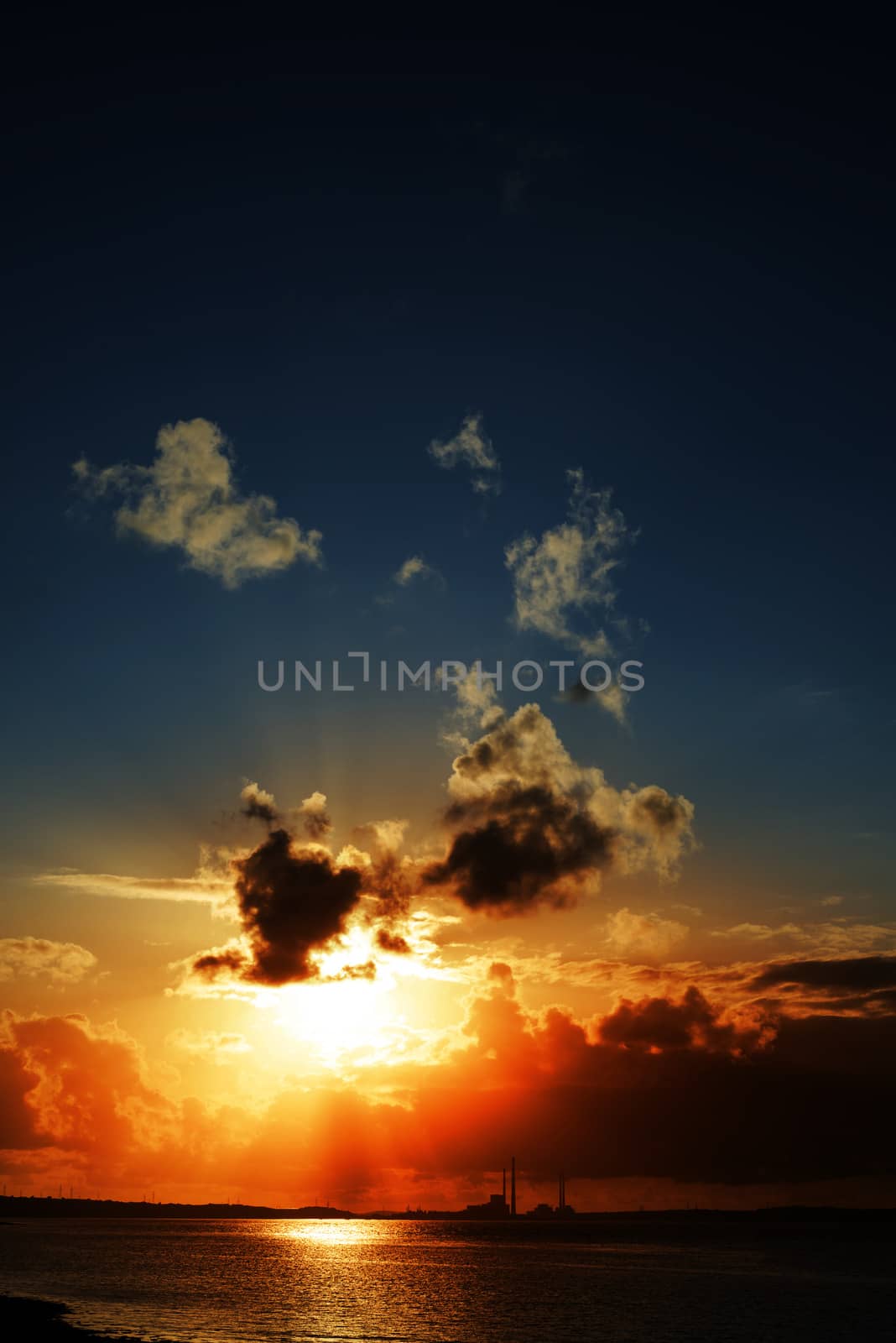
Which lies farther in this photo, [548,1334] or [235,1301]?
[235,1301]

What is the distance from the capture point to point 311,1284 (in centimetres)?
19138

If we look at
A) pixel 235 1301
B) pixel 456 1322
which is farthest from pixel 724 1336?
pixel 235 1301

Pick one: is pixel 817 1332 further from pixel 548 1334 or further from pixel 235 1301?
pixel 235 1301

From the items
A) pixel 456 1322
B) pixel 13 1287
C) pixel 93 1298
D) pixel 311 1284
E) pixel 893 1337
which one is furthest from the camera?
pixel 311 1284

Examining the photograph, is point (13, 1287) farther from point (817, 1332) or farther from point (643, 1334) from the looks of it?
point (817, 1332)

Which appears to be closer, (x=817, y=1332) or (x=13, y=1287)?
(x=817, y=1332)

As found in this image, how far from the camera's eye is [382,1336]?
4520 inches

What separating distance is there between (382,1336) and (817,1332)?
53.0 meters

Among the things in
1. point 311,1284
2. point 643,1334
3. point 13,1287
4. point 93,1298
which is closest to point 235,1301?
point 93,1298

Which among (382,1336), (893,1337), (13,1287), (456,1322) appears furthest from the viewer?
(13,1287)

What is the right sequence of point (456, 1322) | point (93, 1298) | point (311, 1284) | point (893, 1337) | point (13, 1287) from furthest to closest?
1. point (311, 1284)
2. point (13, 1287)
3. point (93, 1298)
4. point (456, 1322)
5. point (893, 1337)

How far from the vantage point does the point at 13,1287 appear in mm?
156125

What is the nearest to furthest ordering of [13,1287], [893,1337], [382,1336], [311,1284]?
[382,1336] < [893,1337] < [13,1287] < [311,1284]

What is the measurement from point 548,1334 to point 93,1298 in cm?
6293
